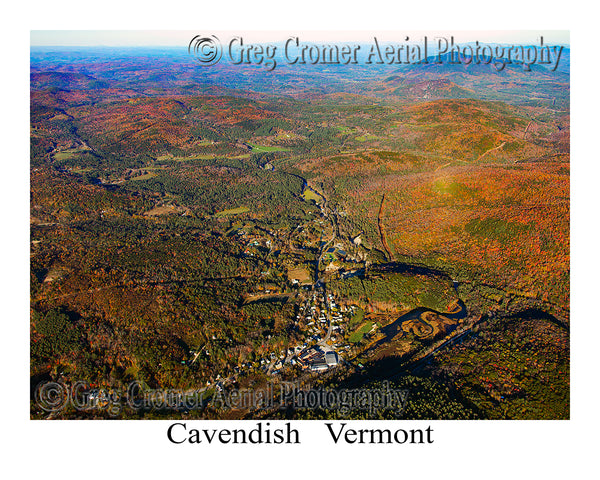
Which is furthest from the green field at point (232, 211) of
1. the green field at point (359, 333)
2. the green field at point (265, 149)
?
the green field at point (265, 149)

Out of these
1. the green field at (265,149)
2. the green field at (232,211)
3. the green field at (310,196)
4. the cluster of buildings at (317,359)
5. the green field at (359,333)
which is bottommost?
the cluster of buildings at (317,359)

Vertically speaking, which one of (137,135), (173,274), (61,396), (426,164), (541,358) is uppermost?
(137,135)

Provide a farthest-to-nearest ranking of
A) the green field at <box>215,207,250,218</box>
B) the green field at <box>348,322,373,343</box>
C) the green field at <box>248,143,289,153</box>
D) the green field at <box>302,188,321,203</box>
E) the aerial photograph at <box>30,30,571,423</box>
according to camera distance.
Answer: the green field at <box>248,143,289,153</box>, the green field at <box>302,188,321,203</box>, the green field at <box>215,207,250,218</box>, the green field at <box>348,322,373,343</box>, the aerial photograph at <box>30,30,571,423</box>

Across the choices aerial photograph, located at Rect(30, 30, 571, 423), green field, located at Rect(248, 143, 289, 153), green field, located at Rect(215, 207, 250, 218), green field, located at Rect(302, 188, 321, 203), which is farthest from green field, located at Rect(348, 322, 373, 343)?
green field, located at Rect(248, 143, 289, 153)

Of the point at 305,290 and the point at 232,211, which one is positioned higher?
the point at 232,211

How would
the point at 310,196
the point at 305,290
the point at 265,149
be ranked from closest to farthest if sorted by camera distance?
the point at 305,290, the point at 310,196, the point at 265,149

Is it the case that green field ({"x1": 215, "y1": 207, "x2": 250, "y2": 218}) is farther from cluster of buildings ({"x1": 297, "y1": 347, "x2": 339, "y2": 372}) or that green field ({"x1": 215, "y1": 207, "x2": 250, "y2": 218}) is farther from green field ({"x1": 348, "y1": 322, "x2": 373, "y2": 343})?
cluster of buildings ({"x1": 297, "y1": 347, "x2": 339, "y2": 372})

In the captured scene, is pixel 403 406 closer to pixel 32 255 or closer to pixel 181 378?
pixel 181 378

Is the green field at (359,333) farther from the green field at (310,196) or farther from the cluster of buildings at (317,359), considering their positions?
the green field at (310,196)

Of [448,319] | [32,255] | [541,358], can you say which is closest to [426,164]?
[448,319]

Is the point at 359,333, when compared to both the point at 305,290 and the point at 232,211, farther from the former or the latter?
the point at 232,211

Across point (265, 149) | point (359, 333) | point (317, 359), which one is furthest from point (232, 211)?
point (265, 149)
